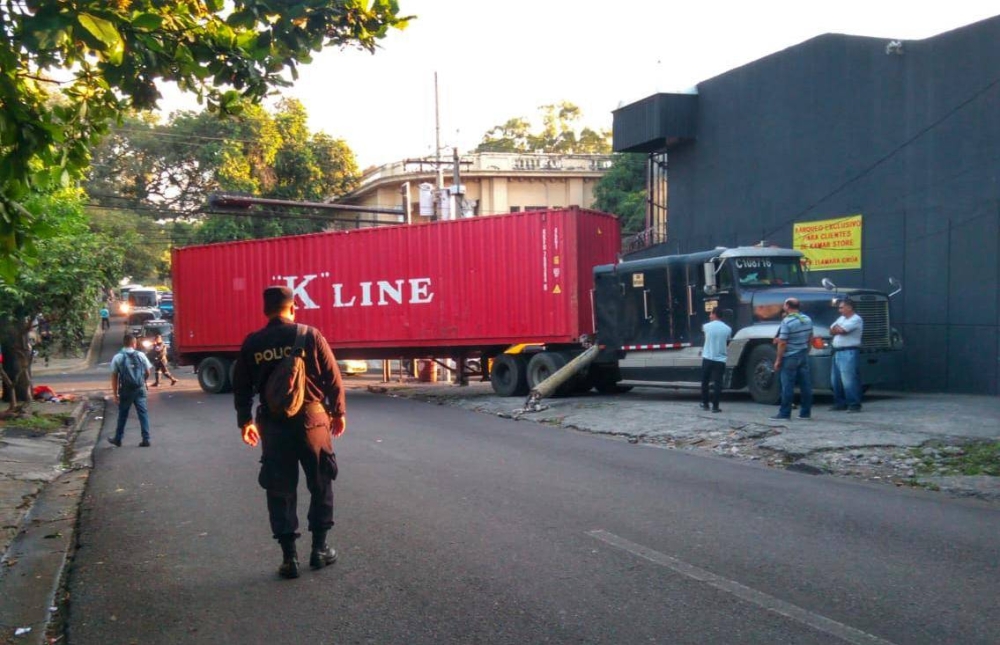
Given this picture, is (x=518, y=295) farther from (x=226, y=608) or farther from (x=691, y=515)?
(x=226, y=608)

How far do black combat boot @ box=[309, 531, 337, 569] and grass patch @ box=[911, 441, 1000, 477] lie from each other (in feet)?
21.0

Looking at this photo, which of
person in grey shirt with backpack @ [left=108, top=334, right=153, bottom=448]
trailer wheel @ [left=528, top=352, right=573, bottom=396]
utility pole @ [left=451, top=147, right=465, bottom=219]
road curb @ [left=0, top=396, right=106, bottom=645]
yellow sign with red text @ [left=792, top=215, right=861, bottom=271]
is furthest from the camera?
utility pole @ [left=451, top=147, right=465, bottom=219]

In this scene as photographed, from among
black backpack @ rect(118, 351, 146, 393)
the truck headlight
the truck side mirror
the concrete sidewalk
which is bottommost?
the concrete sidewalk

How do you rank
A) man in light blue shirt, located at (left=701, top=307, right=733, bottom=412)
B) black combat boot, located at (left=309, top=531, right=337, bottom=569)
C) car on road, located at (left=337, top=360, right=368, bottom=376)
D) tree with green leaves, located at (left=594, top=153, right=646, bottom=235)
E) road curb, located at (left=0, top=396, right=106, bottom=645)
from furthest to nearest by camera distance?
tree with green leaves, located at (left=594, top=153, right=646, bottom=235), car on road, located at (left=337, top=360, right=368, bottom=376), man in light blue shirt, located at (left=701, top=307, right=733, bottom=412), black combat boot, located at (left=309, top=531, right=337, bottom=569), road curb, located at (left=0, top=396, right=106, bottom=645)

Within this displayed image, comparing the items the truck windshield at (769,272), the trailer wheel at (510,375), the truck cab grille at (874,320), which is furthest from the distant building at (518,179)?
the truck cab grille at (874,320)

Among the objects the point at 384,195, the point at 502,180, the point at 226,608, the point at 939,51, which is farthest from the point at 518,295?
the point at 384,195

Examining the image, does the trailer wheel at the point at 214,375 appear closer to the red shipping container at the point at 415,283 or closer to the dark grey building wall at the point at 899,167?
the red shipping container at the point at 415,283

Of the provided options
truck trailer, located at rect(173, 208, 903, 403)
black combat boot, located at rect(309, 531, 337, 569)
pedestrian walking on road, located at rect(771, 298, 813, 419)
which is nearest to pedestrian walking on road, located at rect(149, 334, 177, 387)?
truck trailer, located at rect(173, 208, 903, 403)

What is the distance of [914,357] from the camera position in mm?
16750

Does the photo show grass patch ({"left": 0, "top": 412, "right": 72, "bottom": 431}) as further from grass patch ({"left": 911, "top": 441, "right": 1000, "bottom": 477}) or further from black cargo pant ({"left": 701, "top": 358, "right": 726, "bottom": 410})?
grass patch ({"left": 911, "top": 441, "right": 1000, "bottom": 477})

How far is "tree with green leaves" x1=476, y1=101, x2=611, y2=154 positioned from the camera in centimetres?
5606

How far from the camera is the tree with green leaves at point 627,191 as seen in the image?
3828 centimetres

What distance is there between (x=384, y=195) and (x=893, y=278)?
3289cm

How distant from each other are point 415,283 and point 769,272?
791 centimetres
